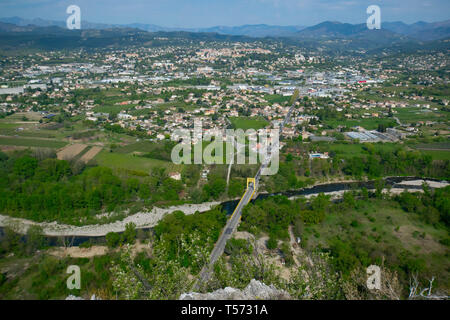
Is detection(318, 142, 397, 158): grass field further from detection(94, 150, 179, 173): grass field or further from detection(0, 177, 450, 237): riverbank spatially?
detection(94, 150, 179, 173): grass field

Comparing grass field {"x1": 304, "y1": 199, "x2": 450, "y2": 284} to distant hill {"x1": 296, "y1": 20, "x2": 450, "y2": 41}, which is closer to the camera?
grass field {"x1": 304, "y1": 199, "x2": 450, "y2": 284}

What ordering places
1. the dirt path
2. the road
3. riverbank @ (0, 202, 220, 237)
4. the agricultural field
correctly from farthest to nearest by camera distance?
the agricultural field → the dirt path → riverbank @ (0, 202, 220, 237) → the road

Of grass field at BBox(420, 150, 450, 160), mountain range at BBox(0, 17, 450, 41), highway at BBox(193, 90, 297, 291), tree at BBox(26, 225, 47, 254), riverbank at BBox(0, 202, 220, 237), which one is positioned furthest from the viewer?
mountain range at BBox(0, 17, 450, 41)

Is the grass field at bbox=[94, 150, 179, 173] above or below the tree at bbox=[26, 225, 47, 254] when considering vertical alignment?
above

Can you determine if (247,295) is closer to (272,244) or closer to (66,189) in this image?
(272,244)

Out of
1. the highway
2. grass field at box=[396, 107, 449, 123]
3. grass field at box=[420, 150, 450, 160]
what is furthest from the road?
grass field at box=[396, 107, 449, 123]

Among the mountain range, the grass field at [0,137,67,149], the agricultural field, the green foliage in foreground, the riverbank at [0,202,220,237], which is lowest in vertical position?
the riverbank at [0,202,220,237]

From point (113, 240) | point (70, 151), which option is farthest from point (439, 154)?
point (70, 151)
